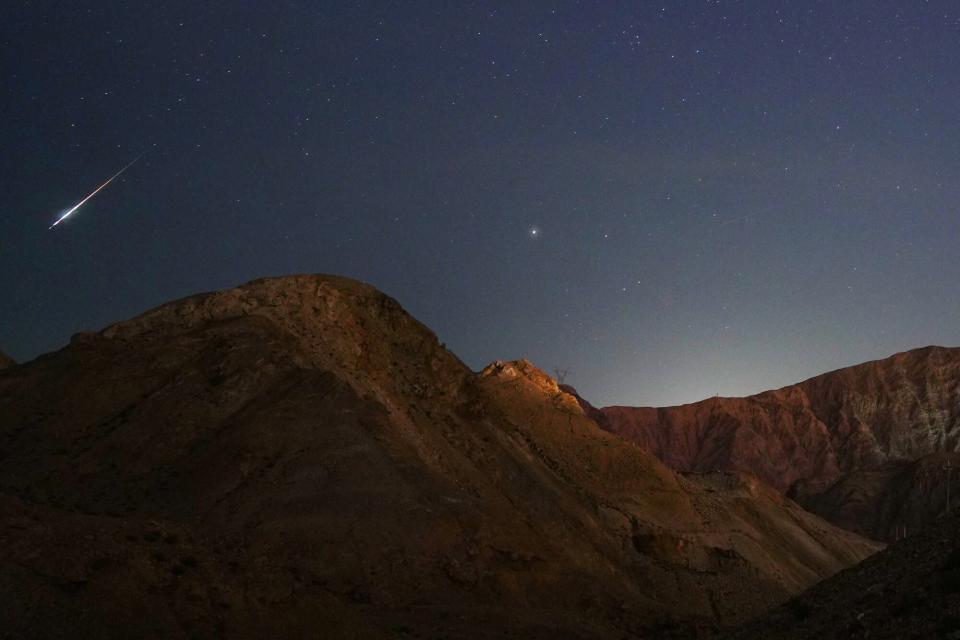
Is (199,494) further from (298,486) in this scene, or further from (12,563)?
(12,563)

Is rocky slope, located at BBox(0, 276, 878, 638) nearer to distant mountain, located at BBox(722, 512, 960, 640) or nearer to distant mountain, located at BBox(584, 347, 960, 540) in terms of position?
distant mountain, located at BBox(722, 512, 960, 640)

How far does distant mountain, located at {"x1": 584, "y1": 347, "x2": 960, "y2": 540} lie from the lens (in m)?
105

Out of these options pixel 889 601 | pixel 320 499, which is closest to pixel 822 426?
pixel 320 499

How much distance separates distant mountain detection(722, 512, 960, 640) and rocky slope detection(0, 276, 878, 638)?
8.04 metres

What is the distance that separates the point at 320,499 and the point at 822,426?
104 meters

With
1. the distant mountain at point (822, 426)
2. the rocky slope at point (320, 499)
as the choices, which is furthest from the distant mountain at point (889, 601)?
the distant mountain at point (822, 426)

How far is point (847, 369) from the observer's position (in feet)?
402

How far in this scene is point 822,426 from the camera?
11425 centimetres

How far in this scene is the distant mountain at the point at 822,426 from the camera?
105m

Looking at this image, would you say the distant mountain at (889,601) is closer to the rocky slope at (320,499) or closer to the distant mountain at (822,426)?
the rocky slope at (320,499)

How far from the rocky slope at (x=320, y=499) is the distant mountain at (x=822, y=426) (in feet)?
200

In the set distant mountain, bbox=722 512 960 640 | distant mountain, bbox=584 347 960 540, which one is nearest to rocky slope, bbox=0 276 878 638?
distant mountain, bbox=722 512 960 640

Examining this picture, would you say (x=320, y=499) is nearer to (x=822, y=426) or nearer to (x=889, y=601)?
(x=889, y=601)

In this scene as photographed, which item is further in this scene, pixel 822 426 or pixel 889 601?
pixel 822 426
